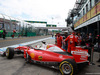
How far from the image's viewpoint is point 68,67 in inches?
123

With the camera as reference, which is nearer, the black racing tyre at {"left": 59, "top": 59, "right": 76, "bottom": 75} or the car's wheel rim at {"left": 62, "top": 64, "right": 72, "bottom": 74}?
the black racing tyre at {"left": 59, "top": 59, "right": 76, "bottom": 75}

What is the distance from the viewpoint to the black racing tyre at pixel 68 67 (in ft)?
9.70

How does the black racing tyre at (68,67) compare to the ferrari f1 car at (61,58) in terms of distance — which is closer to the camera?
the black racing tyre at (68,67)

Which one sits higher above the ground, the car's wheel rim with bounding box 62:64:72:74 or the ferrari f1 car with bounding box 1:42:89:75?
the ferrari f1 car with bounding box 1:42:89:75

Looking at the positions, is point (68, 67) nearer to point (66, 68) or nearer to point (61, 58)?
point (66, 68)

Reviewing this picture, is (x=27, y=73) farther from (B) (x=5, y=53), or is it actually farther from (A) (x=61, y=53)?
(B) (x=5, y=53)

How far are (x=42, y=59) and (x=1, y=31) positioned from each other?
529 inches

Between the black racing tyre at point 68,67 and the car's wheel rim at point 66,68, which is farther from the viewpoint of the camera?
the car's wheel rim at point 66,68

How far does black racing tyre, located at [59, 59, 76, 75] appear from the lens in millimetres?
2956

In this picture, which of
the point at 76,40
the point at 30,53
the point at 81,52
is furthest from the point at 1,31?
the point at 81,52

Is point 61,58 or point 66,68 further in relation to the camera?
point 61,58

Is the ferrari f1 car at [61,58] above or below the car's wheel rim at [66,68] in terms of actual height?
above

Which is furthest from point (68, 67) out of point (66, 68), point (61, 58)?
point (61, 58)

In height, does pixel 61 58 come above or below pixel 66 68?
above
